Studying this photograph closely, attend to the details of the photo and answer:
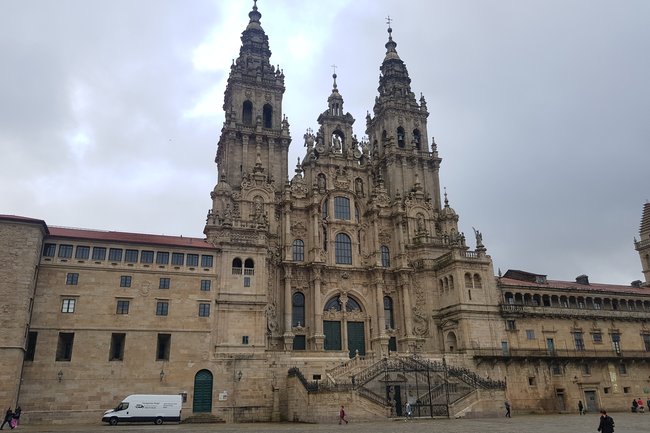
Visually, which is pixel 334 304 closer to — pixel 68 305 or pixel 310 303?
pixel 310 303

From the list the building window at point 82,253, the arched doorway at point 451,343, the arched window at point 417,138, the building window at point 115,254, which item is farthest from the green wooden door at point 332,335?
the arched window at point 417,138

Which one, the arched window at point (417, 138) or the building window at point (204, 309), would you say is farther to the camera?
the arched window at point (417, 138)

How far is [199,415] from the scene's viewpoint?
133 ft

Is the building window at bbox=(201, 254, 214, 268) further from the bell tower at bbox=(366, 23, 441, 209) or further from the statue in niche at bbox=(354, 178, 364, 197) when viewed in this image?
the bell tower at bbox=(366, 23, 441, 209)

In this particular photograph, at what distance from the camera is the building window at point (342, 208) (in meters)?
58.6

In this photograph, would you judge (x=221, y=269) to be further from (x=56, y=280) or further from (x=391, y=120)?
(x=391, y=120)

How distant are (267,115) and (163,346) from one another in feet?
98.0

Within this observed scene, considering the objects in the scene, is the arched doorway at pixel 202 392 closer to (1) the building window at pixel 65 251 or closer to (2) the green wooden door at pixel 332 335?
(1) the building window at pixel 65 251

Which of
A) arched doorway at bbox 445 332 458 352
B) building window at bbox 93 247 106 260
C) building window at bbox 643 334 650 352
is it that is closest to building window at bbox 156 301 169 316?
building window at bbox 93 247 106 260

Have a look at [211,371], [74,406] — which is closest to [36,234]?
[74,406]

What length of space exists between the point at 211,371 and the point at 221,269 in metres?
8.31

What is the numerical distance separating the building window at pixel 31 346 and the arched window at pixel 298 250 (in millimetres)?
24607

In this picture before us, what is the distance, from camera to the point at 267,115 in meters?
61.9

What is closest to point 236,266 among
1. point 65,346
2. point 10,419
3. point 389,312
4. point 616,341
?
point 65,346
